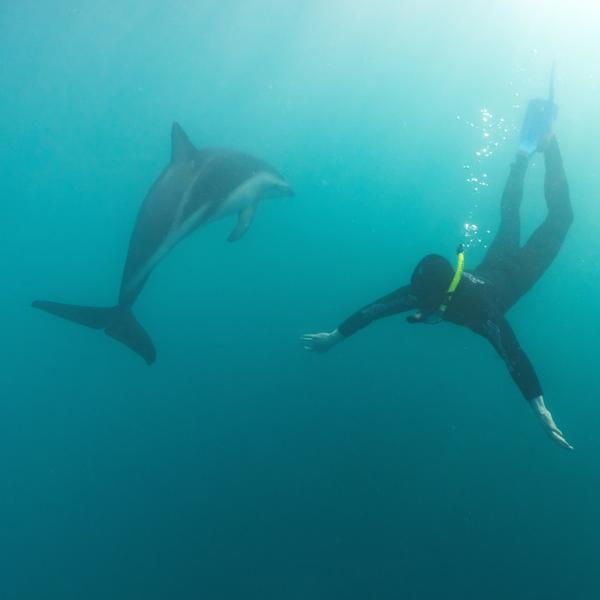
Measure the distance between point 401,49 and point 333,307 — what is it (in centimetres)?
3336

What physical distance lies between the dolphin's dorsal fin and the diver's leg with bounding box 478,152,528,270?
469cm

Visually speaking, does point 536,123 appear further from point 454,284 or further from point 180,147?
point 180,147

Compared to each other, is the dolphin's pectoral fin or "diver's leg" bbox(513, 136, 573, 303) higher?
"diver's leg" bbox(513, 136, 573, 303)

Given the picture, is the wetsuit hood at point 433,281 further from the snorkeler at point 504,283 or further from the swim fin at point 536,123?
the swim fin at point 536,123

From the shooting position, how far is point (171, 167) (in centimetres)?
751

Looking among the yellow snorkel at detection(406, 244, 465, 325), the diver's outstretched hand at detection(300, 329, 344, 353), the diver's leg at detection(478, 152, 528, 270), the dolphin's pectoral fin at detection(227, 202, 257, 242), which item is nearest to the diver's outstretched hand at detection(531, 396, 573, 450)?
the yellow snorkel at detection(406, 244, 465, 325)

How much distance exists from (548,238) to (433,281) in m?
3.02

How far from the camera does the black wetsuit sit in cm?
434

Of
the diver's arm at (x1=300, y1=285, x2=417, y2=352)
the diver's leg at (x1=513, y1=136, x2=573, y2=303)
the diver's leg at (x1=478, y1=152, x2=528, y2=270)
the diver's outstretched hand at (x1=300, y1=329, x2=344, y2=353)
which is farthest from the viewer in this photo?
the diver's leg at (x1=478, y1=152, x2=528, y2=270)

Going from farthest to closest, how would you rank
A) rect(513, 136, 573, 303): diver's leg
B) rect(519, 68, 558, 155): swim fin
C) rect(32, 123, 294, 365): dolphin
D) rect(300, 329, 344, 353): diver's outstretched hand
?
rect(519, 68, 558, 155): swim fin
rect(32, 123, 294, 365): dolphin
rect(513, 136, 573, 303): diver's leg
rect(300, 329, 344, 353): diver's outstretched hand

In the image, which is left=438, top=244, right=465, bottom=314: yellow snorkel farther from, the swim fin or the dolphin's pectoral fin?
the dolphin's pectoral fin

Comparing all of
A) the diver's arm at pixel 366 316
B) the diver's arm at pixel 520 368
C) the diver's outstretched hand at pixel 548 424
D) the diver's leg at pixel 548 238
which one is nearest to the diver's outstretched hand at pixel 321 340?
the diver's arm at pixel 366 316

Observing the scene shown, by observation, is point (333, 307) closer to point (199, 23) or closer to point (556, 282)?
point (556, 282)

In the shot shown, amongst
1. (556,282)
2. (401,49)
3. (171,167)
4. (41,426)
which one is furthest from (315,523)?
(401,49)
